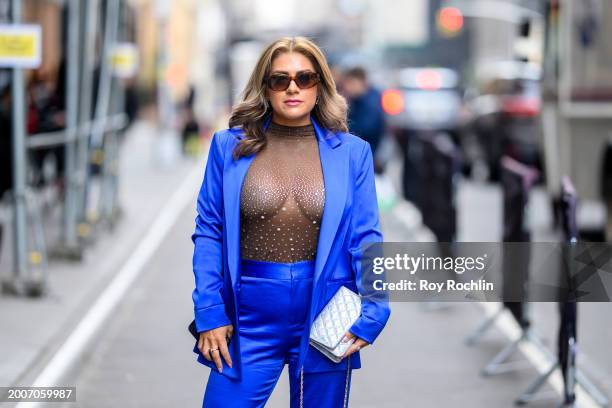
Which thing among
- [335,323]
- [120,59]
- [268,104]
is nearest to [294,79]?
[268,104]

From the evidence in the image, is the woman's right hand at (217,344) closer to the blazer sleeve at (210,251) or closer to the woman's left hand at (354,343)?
the blazer sleeve at (210,251)

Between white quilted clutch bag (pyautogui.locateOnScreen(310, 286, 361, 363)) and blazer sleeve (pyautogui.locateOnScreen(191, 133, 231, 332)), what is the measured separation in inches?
11.2

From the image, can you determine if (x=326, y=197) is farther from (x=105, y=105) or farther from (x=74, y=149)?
(x=105, y=105)

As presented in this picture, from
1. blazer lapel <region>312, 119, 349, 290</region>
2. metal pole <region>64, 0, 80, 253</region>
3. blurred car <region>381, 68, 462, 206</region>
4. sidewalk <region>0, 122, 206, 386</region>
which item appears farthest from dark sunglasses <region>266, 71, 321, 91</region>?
blurred car <region>381, 68, 462, 206</region>

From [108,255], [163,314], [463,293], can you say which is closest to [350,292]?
[463,293]

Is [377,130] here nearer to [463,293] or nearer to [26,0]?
[463,293]

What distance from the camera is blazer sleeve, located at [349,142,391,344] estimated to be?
436cm

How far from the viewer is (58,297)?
10789 mm

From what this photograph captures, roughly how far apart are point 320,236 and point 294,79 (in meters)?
0.50

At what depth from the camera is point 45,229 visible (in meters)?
16.1

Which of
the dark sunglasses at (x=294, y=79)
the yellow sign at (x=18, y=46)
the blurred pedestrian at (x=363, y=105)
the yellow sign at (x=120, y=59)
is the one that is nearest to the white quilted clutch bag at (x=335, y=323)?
the dark sunglasses at (x=294, y=79)

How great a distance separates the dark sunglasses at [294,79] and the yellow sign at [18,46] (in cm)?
638

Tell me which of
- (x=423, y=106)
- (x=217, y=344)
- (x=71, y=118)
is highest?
(x=217, y=344)

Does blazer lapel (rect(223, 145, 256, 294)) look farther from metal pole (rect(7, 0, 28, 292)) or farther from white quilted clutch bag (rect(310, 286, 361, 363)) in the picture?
metal pole (rect(7, 0, 28, 292))
